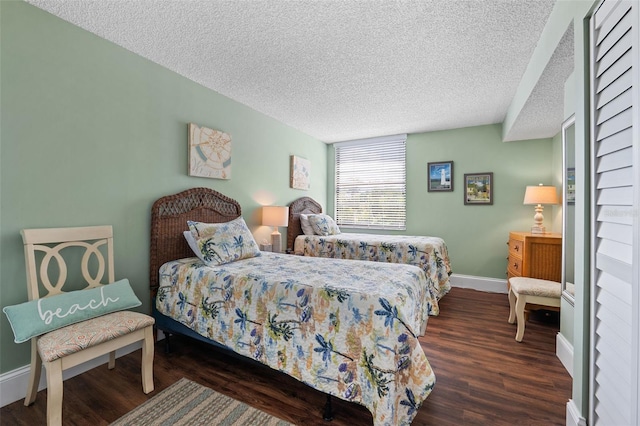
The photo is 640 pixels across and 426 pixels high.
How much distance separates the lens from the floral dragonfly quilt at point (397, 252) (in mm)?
3436

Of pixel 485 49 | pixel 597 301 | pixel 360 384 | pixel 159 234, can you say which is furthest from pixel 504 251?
pixel 159 234

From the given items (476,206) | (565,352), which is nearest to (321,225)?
(476,206)

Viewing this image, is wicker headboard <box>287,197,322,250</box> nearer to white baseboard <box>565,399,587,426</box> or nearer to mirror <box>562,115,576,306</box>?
mirror <box>562,115,576,306</box>

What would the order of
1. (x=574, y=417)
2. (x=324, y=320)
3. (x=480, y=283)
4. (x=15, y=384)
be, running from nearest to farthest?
(x=574, y=417) → (x=324, y=320) → (x=15, y=384) → (x=480, y=283)

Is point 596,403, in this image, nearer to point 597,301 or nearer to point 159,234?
point 597,301

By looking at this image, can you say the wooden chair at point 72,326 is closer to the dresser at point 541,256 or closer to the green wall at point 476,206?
the dresser at point 541,256

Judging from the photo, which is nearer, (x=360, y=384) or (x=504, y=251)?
(x=360, y=384)

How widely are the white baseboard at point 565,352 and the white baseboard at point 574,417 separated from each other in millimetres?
801

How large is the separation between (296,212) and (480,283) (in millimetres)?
3084

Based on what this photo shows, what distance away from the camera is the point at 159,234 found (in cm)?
257

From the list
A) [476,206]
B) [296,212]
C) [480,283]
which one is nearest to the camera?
[480,283]

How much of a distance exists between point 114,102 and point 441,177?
4424mm

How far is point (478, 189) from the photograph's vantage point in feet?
14.3

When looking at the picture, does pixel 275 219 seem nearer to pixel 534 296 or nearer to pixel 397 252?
pixel 397 252
